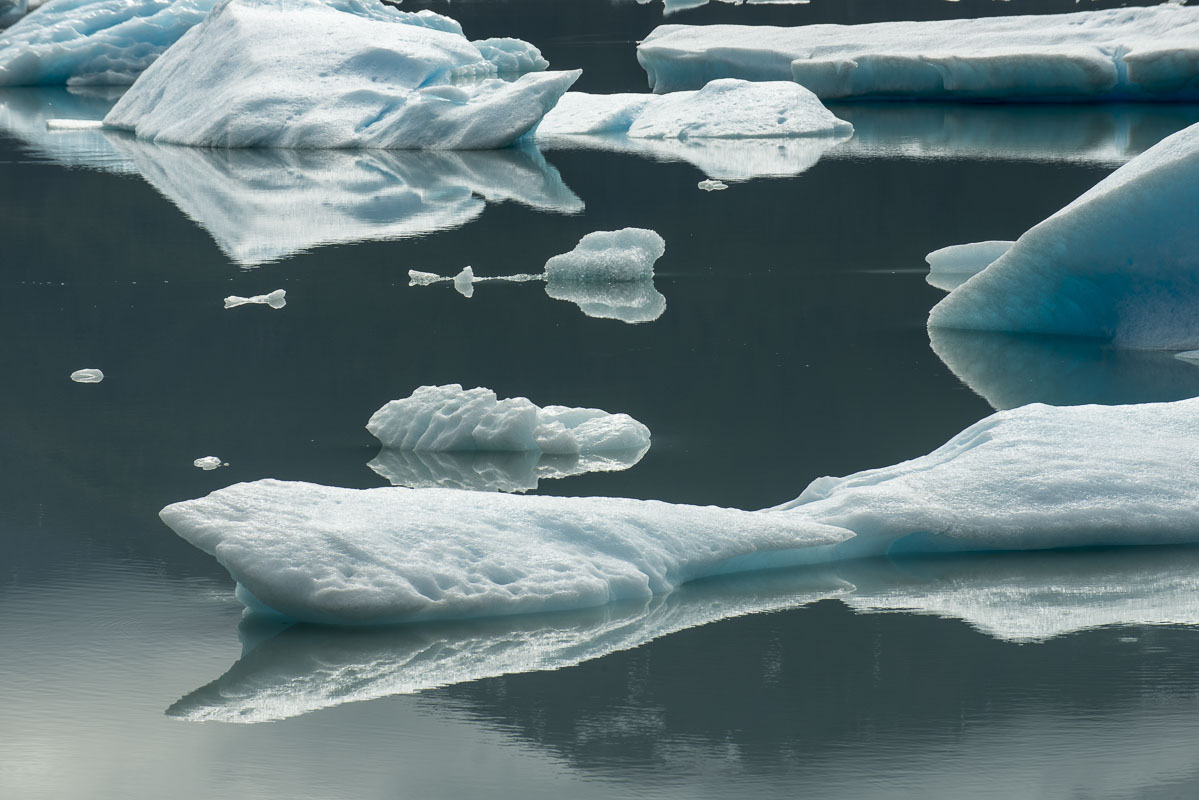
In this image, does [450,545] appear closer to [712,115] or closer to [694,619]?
[694,619]

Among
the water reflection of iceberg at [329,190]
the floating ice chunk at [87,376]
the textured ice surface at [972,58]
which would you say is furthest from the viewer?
the textured ice surface at [972,58]

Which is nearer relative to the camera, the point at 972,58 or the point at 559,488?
the point at 559,488

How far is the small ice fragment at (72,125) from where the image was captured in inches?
538

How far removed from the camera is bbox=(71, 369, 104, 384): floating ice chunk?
5730 mm

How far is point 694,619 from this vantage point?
3.50 metres

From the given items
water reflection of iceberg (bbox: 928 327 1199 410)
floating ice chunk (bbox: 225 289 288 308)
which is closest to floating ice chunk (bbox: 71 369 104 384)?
floating ice chunk (bbox: 225 289 288 308)

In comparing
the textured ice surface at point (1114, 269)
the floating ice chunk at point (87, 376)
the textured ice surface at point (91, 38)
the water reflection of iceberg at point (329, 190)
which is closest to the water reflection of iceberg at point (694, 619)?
the textured ice surface at point (1114, 269)

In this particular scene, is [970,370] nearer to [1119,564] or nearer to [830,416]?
Result: [830,416]

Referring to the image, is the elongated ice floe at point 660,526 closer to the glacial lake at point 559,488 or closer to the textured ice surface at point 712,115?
the glacial lake at point 559,488

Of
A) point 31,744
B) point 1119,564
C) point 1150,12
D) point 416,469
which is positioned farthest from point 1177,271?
point 1150,12

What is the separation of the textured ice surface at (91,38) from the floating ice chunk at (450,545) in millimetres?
14850

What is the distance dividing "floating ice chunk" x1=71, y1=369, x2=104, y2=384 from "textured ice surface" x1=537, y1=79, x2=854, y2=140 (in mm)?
7755

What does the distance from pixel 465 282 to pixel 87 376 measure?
2036 millimetres

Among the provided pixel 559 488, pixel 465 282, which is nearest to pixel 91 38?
pixel 465 282
